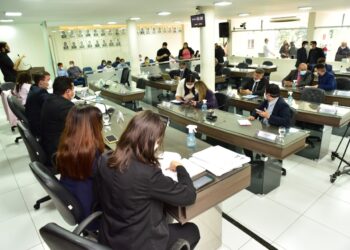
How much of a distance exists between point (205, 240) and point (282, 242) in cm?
77

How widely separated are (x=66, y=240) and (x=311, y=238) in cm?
216

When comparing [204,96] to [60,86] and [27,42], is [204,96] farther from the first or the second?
[27,42]

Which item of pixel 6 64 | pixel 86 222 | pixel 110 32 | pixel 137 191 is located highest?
pixel 110 32

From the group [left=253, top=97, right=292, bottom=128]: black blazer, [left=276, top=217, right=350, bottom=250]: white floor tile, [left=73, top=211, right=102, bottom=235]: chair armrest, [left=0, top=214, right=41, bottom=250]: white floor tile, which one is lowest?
[left=276, top=217, right=350, bottom=250]: white floor tile

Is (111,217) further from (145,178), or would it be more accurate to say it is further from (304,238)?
(304,238)

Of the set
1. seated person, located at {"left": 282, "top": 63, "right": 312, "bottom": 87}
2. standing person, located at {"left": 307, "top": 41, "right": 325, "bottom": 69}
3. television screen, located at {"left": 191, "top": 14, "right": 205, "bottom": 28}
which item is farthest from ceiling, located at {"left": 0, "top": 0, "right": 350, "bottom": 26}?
seated person, located at {"left": 282, "top": 63, "right": 312, "bottom": 87}

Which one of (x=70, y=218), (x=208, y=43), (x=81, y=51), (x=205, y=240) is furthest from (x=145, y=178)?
(x=81, y=51)

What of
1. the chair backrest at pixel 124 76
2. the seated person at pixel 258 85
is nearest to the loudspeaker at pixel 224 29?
the chair backrest at pixel 124 76

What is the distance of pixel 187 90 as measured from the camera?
454 cm

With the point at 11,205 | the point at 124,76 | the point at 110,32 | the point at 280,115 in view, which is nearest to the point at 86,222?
the point at 11,205

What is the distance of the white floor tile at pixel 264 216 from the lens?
2371 millimetres

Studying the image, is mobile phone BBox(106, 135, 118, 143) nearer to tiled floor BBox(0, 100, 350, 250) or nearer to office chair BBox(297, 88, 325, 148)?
tiled floor BBox(0, 100, 350, 250)

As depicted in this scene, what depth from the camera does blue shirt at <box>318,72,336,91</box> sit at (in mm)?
4637

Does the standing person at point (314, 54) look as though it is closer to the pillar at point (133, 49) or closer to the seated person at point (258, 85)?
the seated person at point (258, 85)
